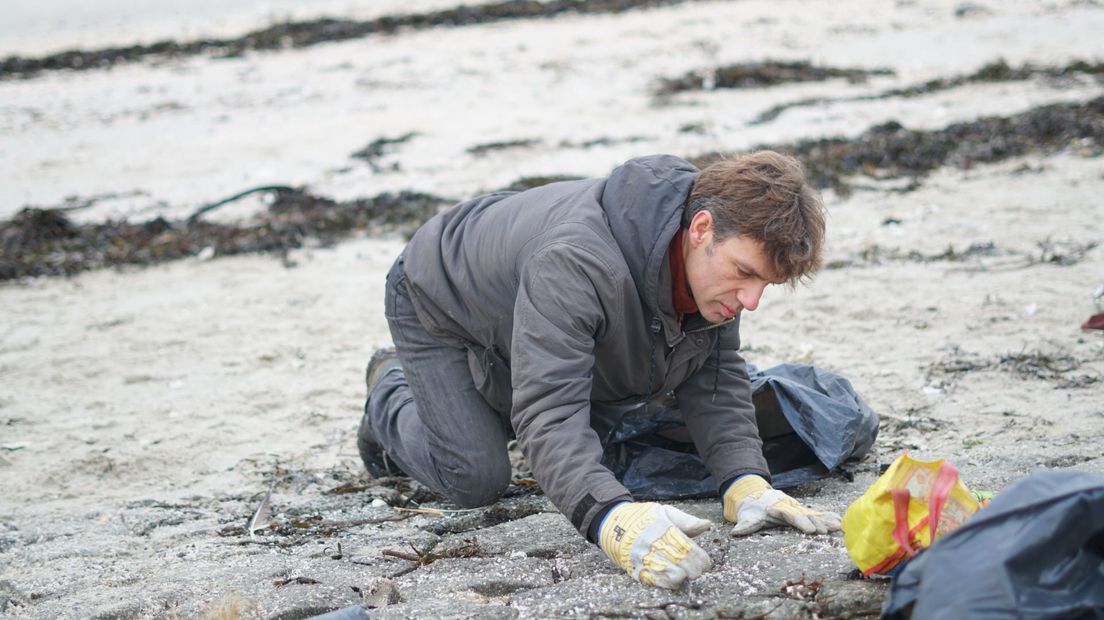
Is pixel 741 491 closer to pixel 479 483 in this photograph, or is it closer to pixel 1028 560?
pixel 479 483

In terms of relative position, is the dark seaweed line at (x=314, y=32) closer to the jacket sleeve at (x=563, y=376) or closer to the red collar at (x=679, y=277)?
the red collar at (x=679, y=277)

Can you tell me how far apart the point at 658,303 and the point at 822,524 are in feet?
2.53

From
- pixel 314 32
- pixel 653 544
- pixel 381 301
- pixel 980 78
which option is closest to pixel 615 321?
pixel 653 544

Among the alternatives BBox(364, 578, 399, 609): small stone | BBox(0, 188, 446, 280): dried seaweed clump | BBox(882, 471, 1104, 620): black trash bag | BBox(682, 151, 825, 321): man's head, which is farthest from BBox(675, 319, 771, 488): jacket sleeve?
BBox(0, 188, 446, 280): dried seaweed clump

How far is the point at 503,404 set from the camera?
3568 mm

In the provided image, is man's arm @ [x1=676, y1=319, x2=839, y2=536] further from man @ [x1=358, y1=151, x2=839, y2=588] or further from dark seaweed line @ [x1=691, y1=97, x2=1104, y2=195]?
dark seaweed line @ [x1=691, y1=97, x2=1104, y2=195]

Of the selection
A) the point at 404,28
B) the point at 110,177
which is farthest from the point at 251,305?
the point at 404,28

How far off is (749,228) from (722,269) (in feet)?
0.44

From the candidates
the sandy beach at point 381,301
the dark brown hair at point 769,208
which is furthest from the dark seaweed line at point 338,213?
the dark brown hair at point 769,208

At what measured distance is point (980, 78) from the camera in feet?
30.9

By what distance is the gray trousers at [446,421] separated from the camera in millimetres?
3578

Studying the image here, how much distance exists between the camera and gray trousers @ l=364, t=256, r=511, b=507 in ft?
11.7

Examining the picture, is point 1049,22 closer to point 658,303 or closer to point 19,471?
point 658,303

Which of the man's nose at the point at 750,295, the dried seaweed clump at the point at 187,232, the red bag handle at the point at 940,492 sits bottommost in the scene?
the dried seaweed clump at the point at 187,232
